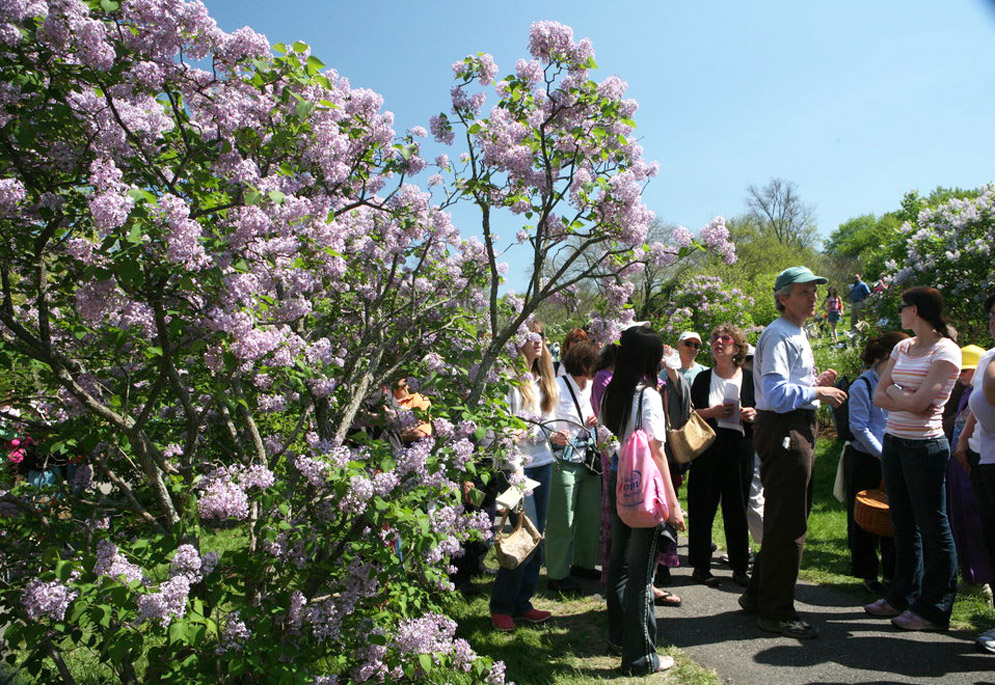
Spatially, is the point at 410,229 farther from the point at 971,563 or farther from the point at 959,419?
the point at 971,563

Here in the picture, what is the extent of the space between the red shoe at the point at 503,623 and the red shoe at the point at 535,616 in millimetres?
181

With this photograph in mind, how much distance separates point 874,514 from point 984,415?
135cm

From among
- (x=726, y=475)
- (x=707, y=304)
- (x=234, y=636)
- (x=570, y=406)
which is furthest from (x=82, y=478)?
(x=707, y=304)

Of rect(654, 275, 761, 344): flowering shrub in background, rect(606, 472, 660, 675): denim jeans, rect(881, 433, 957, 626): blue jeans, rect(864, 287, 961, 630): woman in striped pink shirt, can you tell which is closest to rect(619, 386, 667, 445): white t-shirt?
rect(606, 472, 660, 675): denim jeans

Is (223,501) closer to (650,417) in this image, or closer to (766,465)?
(650,417)

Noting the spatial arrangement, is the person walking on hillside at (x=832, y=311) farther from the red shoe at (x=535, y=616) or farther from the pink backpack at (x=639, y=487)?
the pink backpack at (x=639, y=487)

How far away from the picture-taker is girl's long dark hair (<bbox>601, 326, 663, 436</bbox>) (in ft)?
13.3

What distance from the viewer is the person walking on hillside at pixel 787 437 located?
4.24m

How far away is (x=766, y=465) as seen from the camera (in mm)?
4398

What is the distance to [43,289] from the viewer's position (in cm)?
243

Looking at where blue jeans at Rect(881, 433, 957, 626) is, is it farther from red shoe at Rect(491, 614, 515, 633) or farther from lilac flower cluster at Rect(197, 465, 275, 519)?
lilac flower cluster at Rect(197, 465, 275, 519)

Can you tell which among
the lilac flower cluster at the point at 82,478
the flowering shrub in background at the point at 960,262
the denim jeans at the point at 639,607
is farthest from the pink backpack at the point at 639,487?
the flowering shrub in background at the point at 960,262

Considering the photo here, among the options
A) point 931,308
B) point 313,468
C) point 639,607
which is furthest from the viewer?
point 931,308

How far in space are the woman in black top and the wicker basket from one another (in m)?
0.81
